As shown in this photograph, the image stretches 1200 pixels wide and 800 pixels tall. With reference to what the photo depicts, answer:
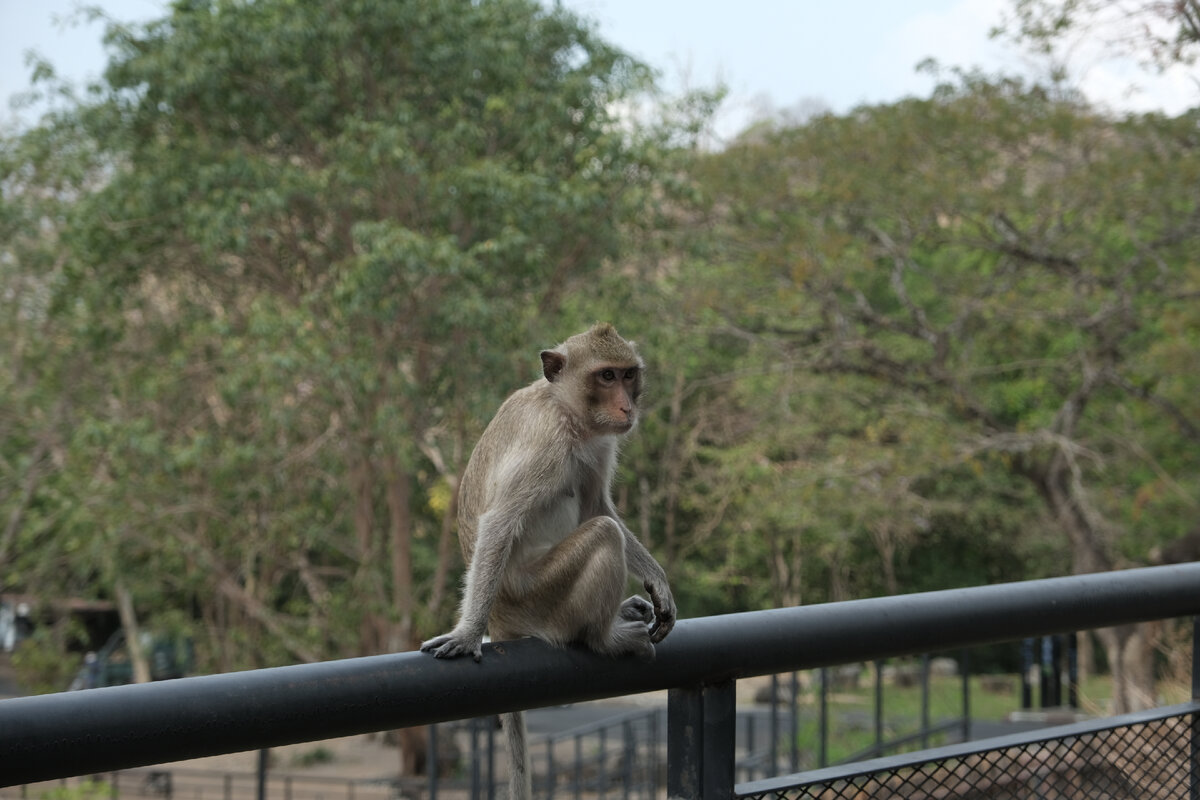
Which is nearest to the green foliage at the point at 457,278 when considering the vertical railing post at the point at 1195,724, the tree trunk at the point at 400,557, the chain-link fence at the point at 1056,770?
the tree trunk at the point at 400,557

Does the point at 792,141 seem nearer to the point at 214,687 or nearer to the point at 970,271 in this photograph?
the point at 970,271

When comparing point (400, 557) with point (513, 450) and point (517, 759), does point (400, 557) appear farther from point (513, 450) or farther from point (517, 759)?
point (517, 759)

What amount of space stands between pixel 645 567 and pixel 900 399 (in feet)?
39.7

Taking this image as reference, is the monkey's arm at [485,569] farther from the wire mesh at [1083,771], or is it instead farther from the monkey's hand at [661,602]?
the wire mesh at [1083,771]

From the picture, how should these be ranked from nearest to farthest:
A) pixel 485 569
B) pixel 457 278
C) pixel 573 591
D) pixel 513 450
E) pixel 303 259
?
pixel 573 591 → pixel 485 569 → pixel 513 450 → pixel 457 278 → pixel 303 259

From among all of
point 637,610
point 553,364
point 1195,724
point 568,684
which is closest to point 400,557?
point 553,364

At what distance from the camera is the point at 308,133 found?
12836 mm

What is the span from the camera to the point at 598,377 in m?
2.88

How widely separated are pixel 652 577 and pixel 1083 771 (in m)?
0.93

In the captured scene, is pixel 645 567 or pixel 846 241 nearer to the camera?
pixel 645 567

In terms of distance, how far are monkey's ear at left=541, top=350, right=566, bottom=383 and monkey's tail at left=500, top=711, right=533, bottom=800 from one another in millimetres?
938

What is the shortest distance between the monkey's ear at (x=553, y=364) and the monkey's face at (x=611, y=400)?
0.27 ft

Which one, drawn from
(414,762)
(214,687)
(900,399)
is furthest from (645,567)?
(414,762)

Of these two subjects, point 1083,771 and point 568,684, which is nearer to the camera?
point 568,684
